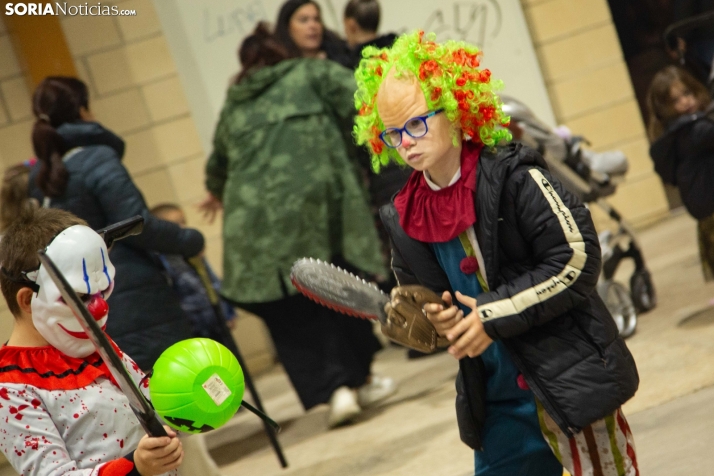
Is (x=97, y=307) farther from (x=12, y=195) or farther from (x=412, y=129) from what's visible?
(x=12, y=195)

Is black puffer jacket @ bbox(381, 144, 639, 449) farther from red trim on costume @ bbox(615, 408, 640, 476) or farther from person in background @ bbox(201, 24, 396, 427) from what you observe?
person in background @ bbox(201, 24, 396, 427)

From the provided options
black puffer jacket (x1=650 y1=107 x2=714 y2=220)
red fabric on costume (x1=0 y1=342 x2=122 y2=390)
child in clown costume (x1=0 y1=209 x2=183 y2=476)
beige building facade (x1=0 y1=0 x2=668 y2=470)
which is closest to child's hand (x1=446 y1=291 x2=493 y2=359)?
child in clown costume (x1=0 y1=209 x2=183 y2=476)

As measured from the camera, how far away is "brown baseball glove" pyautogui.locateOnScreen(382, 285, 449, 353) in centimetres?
201

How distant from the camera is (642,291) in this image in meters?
4.92

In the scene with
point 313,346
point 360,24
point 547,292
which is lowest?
point 313,346

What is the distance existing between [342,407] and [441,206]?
2.51m

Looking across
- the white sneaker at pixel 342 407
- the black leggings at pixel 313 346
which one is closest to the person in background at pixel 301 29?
the black leggings at pixel 313 346

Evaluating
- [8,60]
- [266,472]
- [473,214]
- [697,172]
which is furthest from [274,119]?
[8,60]

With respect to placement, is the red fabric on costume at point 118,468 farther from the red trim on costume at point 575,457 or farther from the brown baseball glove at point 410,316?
the red trim on costume at point 575,457

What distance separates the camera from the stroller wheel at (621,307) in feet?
14.8

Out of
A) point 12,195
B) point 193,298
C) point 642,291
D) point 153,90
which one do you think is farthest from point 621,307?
point 153,90

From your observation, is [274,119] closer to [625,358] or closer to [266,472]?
[266,472]

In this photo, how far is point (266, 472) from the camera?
4086 mm

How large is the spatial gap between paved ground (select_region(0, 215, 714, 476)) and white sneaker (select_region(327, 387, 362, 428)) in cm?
5
